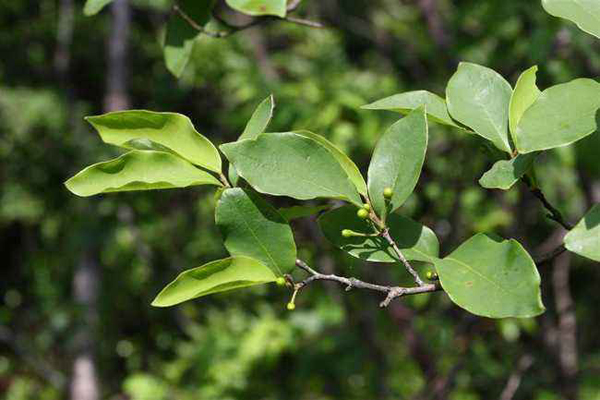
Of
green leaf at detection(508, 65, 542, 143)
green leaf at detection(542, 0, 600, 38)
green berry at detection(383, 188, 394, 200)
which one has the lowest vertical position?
green berry at detection(383, 188, 394, 200)

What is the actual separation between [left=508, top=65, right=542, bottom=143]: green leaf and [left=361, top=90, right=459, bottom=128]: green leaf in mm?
46

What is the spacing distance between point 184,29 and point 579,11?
46 centimetres

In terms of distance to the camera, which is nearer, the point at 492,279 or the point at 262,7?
the point at 492,279

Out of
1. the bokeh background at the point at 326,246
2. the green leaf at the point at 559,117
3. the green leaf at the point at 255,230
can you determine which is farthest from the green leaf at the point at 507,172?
the bokeh background at the point at 326,246

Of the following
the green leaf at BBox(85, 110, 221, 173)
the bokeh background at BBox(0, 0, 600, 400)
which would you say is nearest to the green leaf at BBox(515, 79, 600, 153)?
the green leaf at BBox(85, 110, 221, 173)

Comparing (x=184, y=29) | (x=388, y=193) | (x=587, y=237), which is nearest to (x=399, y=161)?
(x=388, y=193)

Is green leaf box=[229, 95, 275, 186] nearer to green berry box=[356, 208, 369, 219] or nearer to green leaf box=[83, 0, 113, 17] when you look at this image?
green berry box=[356, 208, 369, 219]

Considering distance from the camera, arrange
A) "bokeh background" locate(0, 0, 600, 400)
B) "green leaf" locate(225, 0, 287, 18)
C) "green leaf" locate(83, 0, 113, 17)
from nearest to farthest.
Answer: "green leaf" locate(225, 0, 287, 18)
"green leaf" locate(83, 0, 113, 17)
"bokeh background" locate(0, 0, 600, 400)

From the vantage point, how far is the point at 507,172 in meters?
0.54

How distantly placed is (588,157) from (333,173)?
→ 799mm

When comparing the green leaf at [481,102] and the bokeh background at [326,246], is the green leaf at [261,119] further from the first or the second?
the bokeh background at [326,246]

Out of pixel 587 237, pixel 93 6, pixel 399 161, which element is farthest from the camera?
pixel 93 6

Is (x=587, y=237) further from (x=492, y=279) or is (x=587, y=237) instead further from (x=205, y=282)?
(x=205, y=282)

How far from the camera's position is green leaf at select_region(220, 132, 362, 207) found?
55 centimetres
